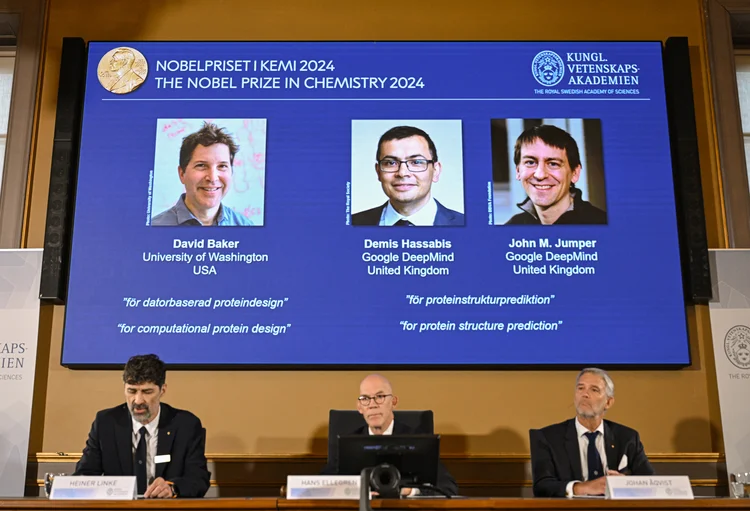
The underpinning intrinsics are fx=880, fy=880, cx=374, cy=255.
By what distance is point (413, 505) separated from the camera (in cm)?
304

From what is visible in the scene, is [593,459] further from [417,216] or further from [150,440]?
[150,440]

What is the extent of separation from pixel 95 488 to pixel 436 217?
246 cm

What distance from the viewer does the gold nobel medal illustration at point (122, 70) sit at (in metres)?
5.15

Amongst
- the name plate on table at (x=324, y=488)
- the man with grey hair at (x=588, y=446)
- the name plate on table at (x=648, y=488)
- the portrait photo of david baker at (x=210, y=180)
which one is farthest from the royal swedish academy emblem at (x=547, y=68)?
the name plate on table at (x=324, y=488)

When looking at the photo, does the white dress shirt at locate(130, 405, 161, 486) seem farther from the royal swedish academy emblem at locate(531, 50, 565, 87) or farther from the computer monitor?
the royal swedish academy emblem at locate(531, 50, 565, 87)

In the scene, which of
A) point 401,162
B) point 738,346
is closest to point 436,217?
point 401,162

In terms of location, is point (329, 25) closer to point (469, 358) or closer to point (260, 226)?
point (260, 226)

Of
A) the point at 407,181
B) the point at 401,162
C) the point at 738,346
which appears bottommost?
the point at 738,346

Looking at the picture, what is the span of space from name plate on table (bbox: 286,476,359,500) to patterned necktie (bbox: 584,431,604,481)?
1.39 meters

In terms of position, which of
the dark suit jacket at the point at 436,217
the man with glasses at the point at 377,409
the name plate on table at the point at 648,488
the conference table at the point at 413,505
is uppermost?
the dark suit jacket at the point at 436,217

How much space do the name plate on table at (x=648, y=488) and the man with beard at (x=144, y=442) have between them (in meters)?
A: 1.78

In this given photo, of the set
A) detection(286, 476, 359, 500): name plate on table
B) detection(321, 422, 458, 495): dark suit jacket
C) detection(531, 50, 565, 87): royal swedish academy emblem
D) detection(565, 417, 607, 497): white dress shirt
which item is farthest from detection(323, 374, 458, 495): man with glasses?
detection(531, 50, 565, 87): royal swedish academy emblem

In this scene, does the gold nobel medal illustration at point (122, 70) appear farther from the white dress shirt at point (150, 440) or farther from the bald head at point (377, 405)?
the bald head at point (377, 405)

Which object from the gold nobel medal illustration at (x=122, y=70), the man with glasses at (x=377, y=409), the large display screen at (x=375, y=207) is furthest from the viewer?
the gold nobel medal illustration at (x=122, y=70)
